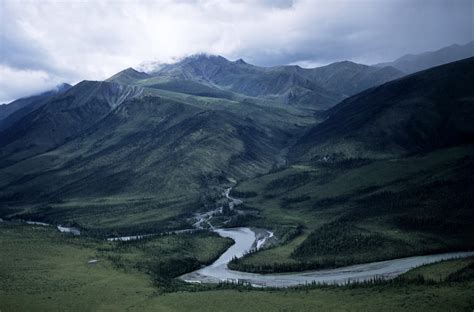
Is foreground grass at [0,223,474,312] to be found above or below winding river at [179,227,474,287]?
above

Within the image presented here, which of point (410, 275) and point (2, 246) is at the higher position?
point (2, 246)

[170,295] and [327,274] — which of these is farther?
[327,274]

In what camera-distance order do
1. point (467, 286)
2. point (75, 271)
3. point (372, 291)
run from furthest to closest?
1. point (75, 271)
2. point (372, 291)
3. point (467, 286)

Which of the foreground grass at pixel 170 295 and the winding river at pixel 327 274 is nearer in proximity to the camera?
the foreground grass at pixel 170 295

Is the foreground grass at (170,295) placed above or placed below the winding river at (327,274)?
above

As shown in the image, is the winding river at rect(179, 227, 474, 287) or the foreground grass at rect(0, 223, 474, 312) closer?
the foreground grass at rect(0, 223, 474, 312)

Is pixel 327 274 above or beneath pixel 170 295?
beneath

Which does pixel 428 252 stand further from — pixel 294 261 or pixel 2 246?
pixel 2 246

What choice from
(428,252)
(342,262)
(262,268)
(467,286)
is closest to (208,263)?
(262,268)
